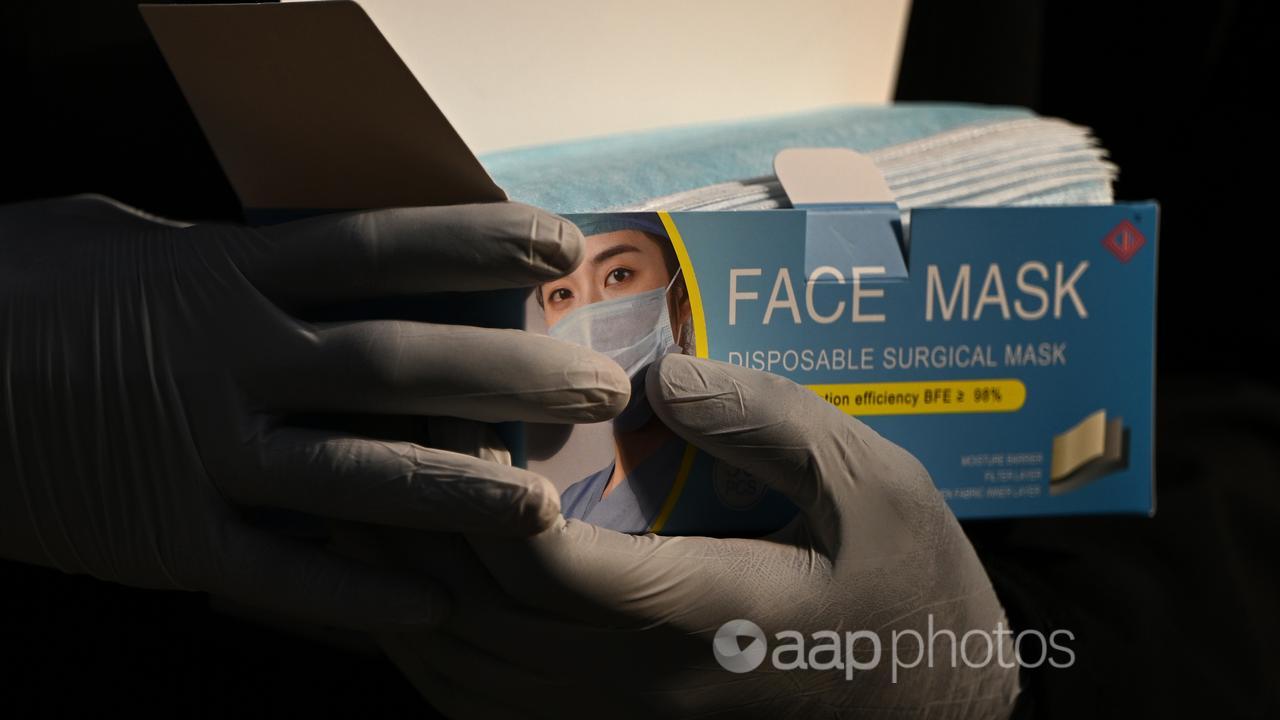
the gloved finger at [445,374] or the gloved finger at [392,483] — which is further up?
the gloved finger at [445,374]

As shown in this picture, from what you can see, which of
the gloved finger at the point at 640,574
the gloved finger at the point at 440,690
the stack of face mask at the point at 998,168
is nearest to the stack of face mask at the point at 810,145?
the stack of face mask at the point at 998,168

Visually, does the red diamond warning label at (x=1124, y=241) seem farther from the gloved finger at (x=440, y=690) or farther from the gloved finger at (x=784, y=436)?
the gloved finger at (x=440, y=690)

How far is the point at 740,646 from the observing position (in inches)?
25.0

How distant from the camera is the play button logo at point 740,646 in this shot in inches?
24.5

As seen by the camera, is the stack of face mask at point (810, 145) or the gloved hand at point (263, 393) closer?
the gloved hand at point (263, 393)

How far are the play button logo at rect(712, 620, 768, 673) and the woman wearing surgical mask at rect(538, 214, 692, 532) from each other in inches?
4.0

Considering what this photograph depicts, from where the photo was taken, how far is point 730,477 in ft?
2.03

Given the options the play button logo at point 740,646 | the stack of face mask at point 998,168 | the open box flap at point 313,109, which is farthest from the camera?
the stack of face mask at point 998,168

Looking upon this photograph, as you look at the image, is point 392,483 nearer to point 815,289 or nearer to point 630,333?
point 630,333

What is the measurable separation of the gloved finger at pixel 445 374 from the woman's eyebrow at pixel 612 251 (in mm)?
62

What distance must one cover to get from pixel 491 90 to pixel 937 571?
0.55m

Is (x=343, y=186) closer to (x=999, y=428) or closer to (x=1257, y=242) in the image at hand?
(x=999, y=428)

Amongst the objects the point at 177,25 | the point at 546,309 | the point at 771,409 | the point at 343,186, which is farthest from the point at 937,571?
the point at 177,25

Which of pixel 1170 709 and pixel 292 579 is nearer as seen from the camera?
pixel 292 579
